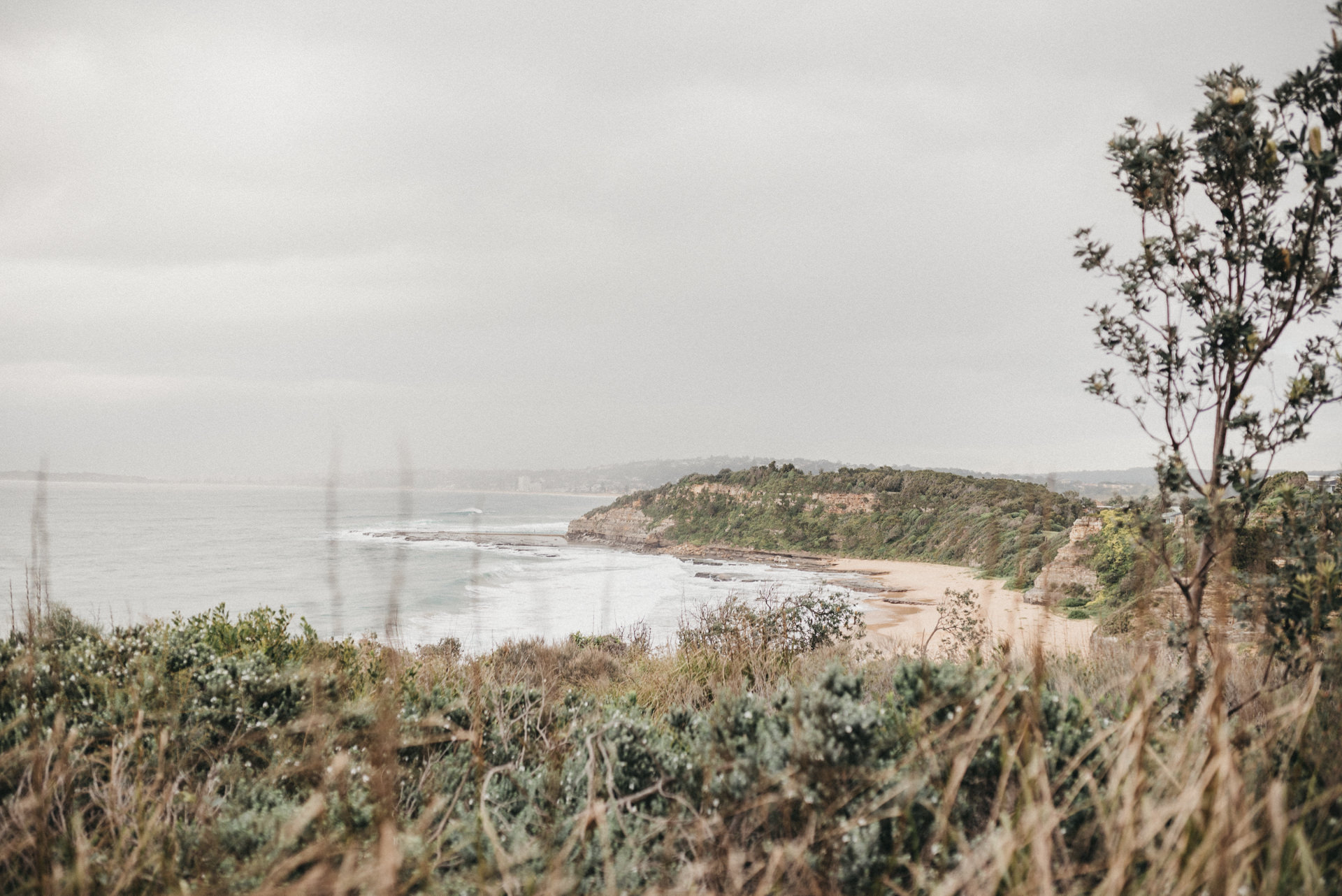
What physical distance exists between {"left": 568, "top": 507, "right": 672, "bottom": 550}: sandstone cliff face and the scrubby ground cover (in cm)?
4330

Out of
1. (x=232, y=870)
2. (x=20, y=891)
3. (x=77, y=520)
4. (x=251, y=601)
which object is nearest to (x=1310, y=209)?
(x=232, y=870)

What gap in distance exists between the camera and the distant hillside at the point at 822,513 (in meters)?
35.1

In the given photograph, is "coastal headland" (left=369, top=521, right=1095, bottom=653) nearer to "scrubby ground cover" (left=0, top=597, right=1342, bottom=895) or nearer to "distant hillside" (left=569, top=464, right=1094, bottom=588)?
"scrubby ground cover" (left=0, top=597, right=1342, bottom=895)

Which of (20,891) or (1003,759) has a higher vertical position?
(1003,759)

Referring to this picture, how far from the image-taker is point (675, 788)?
2510mm

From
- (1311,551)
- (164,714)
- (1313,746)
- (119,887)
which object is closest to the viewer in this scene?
(119,887)

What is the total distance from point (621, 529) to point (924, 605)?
33.2m

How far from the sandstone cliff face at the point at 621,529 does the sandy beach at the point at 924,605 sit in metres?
15.7

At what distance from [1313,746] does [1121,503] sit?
1.78 meters

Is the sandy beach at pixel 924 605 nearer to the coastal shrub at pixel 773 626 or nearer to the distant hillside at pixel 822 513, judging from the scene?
the coastal shrub at pixel 773 626

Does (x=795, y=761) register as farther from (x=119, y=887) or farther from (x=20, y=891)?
(x=20, y=891)

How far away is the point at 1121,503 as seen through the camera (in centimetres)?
377

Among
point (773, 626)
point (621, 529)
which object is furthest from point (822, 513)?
point (773, 626)

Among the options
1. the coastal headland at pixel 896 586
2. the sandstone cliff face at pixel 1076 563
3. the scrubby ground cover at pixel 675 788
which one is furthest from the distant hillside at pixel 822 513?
the scrubby ground cover at pixel 675 788
